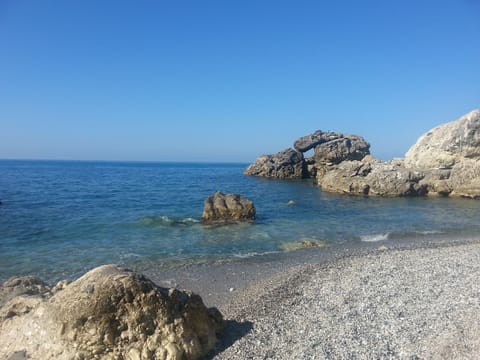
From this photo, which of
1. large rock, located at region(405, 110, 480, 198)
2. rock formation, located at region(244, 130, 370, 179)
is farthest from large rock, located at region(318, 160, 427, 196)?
rock formation, located at region(244, 130, 370, 179)

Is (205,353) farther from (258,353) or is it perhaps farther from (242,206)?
(242,206)

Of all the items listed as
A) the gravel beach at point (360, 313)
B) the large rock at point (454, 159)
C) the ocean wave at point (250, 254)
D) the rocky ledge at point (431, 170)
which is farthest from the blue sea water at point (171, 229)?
the rocky ledge at point (431, 170)

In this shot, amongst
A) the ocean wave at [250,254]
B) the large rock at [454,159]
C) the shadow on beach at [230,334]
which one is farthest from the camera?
the large rock at [454,159]

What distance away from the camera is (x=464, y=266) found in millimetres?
12328

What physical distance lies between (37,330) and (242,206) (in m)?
19.6

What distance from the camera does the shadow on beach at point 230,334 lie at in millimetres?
7004

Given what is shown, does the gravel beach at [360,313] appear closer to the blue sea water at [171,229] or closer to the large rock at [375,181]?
the blue sea water at [171,229]

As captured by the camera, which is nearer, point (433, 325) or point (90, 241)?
point (433, 325)

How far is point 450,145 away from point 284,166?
36.0m

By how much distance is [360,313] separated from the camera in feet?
27.4

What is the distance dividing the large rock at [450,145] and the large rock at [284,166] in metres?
26.7

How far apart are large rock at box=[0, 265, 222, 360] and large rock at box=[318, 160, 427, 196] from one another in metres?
40.8

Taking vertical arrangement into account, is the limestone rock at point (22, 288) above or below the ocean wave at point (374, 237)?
above

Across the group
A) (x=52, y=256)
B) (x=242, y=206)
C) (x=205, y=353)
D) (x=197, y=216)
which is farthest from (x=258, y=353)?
(x=197, y=216)
